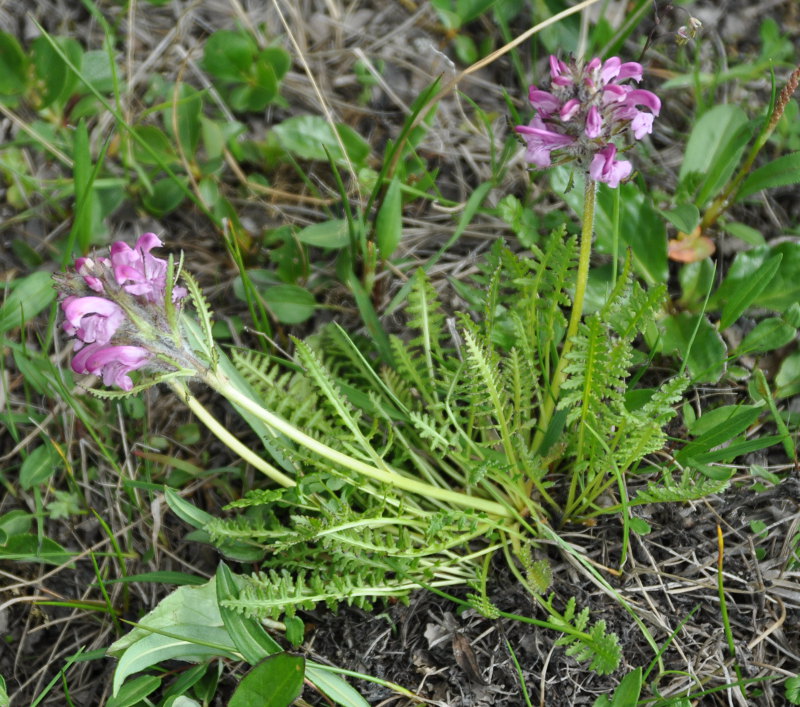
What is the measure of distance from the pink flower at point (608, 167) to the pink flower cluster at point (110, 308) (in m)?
0.98

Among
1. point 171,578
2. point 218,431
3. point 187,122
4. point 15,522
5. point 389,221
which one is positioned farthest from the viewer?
point 187,122

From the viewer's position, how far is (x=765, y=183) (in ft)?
7.66

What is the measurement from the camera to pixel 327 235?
8.27ft

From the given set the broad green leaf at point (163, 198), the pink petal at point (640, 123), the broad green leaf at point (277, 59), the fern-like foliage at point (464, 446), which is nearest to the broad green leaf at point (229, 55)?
the broad green leaf at point (277, 59)

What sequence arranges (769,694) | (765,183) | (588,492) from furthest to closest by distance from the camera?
(765,183) → (588,492) → (769,694)

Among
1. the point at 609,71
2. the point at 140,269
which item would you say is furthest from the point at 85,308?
the point at 609,71

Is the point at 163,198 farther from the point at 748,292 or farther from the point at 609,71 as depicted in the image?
the point at 748,292

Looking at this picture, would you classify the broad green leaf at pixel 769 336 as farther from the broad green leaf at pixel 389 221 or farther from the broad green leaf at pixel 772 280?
the broad green leaf at pixel 389 221

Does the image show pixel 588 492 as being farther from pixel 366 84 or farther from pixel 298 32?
pixel 298 32

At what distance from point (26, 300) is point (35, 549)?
78cm

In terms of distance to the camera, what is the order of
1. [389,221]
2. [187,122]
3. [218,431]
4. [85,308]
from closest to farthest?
[85,308] < [218,431] < [389,221] < [187,122]

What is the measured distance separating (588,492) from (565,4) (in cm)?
184

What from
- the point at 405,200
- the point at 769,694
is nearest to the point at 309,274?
the point at 405,200

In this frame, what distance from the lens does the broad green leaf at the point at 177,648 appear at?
1.85m
